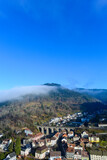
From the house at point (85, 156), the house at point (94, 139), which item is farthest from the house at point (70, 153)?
the house at point (94, 139)

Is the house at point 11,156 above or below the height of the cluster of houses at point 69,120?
above

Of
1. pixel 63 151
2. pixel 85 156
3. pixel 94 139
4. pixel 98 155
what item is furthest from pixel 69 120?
pixel 98 155

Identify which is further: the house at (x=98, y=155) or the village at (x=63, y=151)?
the village at (x=63, y=151)

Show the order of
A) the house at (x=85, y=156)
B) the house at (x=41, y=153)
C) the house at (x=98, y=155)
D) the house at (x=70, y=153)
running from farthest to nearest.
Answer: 1. the house at (x=41, y=153)
2. the house at (x=70, y=153)
3. the house at (x=85, y=156)
4. the house at (x=98, y=155)

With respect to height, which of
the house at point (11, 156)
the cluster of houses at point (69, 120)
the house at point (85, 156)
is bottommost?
the cluster of houses at point (69, 120)

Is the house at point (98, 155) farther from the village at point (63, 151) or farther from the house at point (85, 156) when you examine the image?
the house at point (85, 156)

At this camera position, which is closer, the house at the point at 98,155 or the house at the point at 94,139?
the house at the point at 98,155

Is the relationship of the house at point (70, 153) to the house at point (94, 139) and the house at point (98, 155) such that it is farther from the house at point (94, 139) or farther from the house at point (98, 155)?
the house at point (94, 139)

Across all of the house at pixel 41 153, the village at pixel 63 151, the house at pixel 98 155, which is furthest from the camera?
the house at pixel 41 153

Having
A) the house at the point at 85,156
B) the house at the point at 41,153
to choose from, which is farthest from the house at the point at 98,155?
the house at the point at 41,153

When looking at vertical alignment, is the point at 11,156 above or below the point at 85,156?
above

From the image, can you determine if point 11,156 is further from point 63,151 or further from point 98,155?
point 98,155

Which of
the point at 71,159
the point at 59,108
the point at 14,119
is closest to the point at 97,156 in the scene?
the point at 71,159
